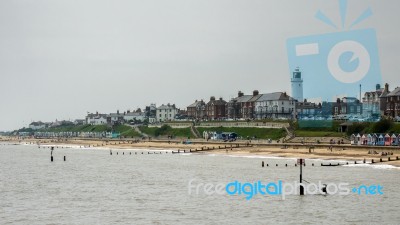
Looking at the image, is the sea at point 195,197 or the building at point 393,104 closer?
the sea at point 195,197

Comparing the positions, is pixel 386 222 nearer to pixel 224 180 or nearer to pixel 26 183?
pixel 224 180

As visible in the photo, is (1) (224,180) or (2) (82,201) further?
(1) (224,180)

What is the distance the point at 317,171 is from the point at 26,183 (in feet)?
119

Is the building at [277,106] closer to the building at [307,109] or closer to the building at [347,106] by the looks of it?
the building at [307,109]

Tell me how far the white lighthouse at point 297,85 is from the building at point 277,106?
166 inches

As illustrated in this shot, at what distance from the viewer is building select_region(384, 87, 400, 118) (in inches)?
5453

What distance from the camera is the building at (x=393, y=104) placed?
5453 inches

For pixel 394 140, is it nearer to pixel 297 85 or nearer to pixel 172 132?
pixel 297 85

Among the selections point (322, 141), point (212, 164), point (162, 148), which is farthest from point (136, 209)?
point (162, 148)

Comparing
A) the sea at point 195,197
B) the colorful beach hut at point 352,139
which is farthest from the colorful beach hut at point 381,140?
the sea at point 195,197

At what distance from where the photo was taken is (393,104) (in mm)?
141000

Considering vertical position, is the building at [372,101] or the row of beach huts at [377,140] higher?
the building at [372,101]

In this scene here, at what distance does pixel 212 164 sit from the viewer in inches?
3452

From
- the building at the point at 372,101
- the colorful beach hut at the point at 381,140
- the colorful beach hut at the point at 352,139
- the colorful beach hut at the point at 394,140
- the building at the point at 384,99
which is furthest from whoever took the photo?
the building at the point at 372,101
